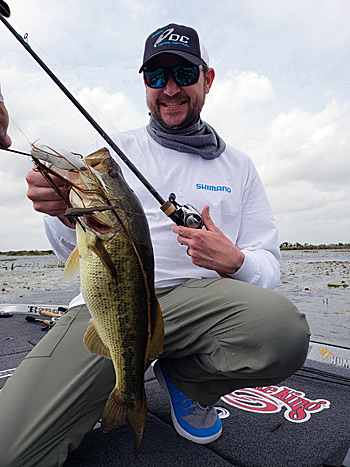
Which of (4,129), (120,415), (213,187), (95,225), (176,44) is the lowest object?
(120,415)

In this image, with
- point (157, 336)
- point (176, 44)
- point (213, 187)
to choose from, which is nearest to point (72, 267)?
point (157, 336)

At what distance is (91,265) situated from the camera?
181 centimetres

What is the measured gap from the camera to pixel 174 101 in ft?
10.1

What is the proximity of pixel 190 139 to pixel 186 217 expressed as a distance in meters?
0.80

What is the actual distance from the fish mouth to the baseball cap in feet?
5.55

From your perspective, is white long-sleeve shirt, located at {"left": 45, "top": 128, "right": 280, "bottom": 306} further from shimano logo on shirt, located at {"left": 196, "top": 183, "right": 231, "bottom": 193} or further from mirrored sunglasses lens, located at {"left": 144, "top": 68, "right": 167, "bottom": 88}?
mirrored sunglasses lens, located at {"left": 144, "top": 68, "right": 167, "bottom": 88}

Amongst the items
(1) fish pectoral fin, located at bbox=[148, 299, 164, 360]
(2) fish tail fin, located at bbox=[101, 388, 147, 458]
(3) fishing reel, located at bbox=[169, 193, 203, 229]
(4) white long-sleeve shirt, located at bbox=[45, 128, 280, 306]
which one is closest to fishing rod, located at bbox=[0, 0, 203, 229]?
(3) fishing reel, located at bbox=[169, 193, 203, 229]

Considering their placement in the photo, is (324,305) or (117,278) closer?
(117,278)

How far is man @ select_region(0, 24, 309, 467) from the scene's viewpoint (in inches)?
84.1

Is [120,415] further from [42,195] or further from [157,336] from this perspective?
[42,195]

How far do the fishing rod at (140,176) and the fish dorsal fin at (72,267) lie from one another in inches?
31.7

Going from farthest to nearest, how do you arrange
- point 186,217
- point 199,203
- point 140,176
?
point 199,203
point 140,176
point 186,217

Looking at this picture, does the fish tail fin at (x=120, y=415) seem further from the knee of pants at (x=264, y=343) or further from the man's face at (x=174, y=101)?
the man's face at (x=174, y=101)

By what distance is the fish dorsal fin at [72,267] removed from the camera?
1923 mm
